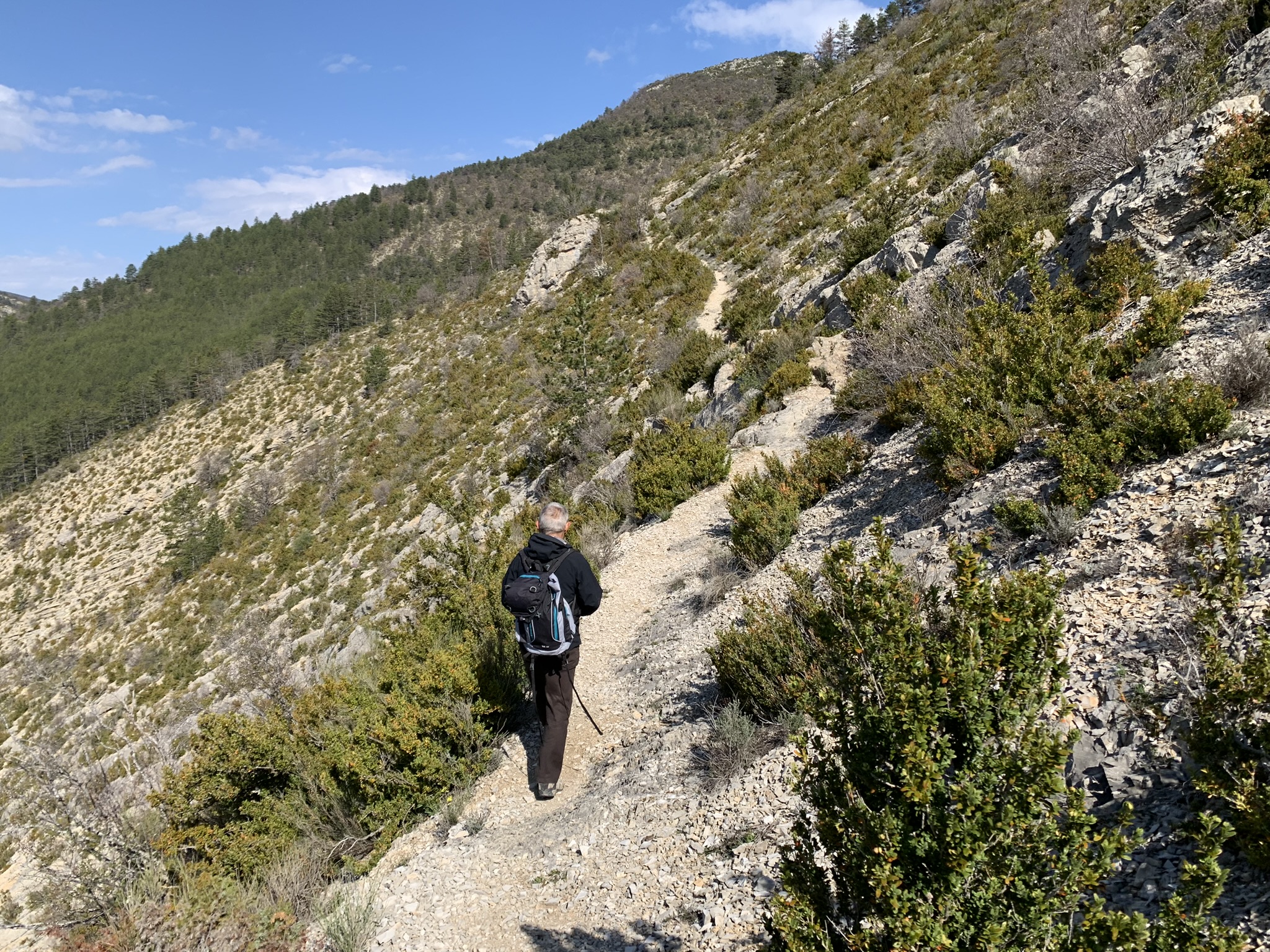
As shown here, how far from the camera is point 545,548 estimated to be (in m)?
4.21

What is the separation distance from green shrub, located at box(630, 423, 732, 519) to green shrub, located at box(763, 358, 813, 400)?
1.55 meters

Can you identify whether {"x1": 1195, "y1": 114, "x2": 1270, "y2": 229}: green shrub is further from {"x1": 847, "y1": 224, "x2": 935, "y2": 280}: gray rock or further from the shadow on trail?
the shadow on trail

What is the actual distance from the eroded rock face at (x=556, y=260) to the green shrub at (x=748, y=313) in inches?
518

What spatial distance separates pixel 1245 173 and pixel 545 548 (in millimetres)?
7669

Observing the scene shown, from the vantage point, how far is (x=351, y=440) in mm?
27453

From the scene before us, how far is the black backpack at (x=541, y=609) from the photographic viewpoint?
13.5ft

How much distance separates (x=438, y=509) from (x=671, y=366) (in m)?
7.77

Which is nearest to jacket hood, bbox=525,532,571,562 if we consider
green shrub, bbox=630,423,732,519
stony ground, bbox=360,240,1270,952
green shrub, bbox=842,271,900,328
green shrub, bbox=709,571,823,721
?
green shrub, bbox=709,571,823,721

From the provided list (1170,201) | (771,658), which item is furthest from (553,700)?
(1170,201)

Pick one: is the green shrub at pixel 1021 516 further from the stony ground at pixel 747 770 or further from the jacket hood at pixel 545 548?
the jacket hood at pixel 545 548

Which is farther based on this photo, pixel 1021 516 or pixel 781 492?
pixel 781 492

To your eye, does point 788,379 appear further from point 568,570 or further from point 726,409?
point 568,570

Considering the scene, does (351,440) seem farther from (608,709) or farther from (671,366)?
(608,709)

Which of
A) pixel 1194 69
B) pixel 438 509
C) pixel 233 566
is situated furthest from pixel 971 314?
pixel 233 566
